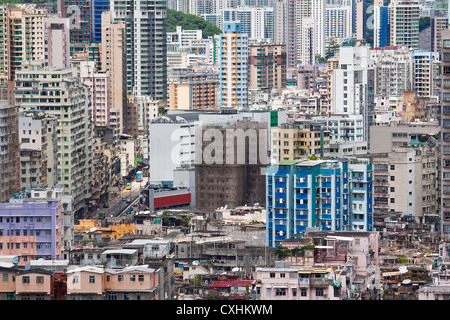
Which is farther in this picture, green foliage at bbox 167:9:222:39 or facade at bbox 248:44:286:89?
green foliage at bbox 167:9:222:39

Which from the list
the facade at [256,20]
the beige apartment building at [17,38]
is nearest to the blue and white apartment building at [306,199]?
the beige apartment building at [17,38]

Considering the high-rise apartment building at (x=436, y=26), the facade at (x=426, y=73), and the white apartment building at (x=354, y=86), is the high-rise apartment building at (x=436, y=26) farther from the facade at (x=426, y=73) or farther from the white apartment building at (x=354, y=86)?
the white apartment building at (x=354, y=86)

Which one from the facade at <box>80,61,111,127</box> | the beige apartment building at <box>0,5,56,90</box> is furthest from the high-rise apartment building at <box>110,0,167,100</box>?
the facade at <box>80,61,111,127</box>

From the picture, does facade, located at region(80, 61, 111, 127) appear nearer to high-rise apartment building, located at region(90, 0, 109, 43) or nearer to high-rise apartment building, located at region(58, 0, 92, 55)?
high-rise apartment building, located at region(58, 0, 92, 55)

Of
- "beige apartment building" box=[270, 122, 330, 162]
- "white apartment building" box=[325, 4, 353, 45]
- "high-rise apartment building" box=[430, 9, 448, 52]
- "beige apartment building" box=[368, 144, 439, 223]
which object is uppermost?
"white apartment building" box=[325, 4, 353, 45]

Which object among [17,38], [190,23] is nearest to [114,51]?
[17,38]

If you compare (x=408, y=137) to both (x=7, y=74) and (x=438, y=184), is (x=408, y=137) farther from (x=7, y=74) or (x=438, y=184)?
(x=7, y=74)
